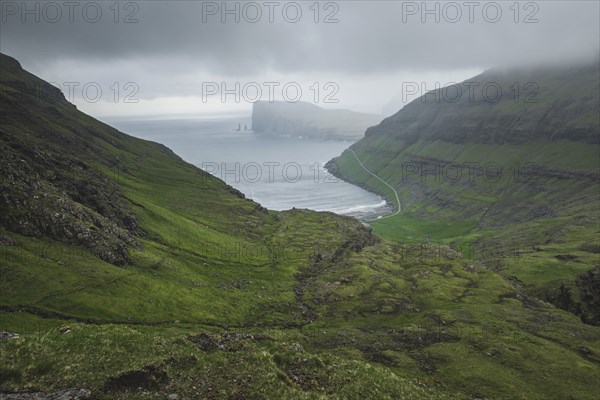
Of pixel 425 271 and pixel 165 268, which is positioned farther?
pixel 425 271

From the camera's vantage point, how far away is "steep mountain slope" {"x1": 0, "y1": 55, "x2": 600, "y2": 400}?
107 feet

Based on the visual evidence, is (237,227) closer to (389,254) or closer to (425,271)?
(389,254)

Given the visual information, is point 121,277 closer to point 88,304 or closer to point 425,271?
point 88,304

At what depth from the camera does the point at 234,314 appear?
285 ft

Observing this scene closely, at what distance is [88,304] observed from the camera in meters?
68.2

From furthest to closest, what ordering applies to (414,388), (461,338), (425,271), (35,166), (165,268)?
(425,271)
(35,166)
(165,268)
(461,338)
(414,388)

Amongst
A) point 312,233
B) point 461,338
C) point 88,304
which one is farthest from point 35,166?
point 461,338

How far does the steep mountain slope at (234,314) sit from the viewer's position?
107 ft

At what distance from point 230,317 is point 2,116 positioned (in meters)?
152

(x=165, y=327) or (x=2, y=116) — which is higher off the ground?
(x=2, y=116)

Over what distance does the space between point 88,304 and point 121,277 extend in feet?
42.8

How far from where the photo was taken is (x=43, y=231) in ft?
266

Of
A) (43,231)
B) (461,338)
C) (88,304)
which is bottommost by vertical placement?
(461,338)

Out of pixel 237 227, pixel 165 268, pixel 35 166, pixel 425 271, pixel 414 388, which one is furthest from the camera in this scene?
pixel 237 227
